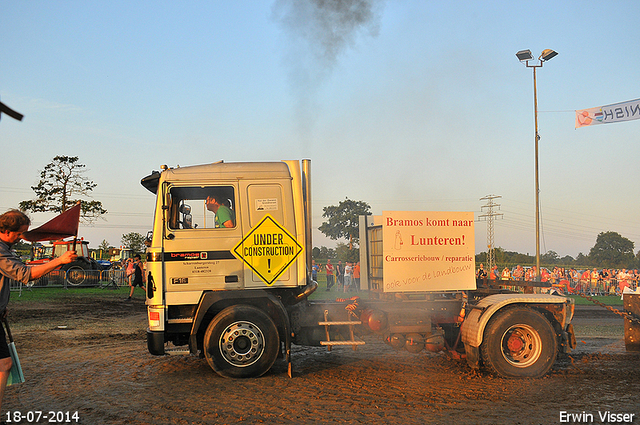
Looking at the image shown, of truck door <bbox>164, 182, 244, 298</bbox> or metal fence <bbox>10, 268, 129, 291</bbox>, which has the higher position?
truck door <bbox>164, 182, 244, 298</bbox>

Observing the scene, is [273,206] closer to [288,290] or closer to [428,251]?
[288,290]

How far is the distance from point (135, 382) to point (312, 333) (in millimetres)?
2545

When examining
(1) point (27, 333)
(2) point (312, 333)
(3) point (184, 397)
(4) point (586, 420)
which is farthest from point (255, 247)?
(1) point (27, 333)

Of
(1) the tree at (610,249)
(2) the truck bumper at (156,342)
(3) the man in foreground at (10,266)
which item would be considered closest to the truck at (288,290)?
(2) the truck bumper at (156,342)

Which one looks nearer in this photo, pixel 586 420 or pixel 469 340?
pixel 586 420

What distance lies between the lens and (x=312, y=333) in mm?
7250

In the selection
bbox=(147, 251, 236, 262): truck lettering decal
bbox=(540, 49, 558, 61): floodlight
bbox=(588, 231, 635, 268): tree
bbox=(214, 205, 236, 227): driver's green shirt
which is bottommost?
bbox=(588, 231, 635, 268): tree

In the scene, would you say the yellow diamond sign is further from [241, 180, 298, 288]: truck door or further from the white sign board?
the white sign board

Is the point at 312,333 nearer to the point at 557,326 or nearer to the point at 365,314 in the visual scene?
the point at 365,314

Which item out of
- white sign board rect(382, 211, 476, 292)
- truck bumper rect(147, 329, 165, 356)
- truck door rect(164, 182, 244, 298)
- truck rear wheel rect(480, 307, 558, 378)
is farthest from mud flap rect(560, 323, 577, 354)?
truck bumper rect(147, 329, 165, 356)

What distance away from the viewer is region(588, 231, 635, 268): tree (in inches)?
3477

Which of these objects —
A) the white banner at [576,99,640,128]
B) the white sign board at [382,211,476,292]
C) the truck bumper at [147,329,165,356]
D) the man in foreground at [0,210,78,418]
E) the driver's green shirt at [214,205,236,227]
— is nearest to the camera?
the man in foreground at [0,210,78,418]

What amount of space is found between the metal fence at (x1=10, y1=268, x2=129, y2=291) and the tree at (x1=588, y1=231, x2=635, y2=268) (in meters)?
85.5

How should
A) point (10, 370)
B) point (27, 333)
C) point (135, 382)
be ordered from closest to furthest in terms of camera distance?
point (10, 370) → point (135, 382) → point (27, 333)
